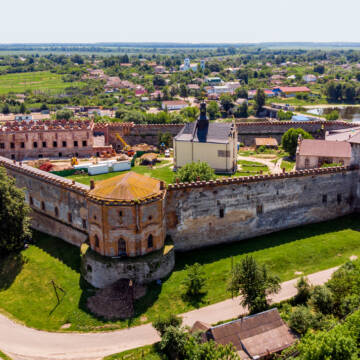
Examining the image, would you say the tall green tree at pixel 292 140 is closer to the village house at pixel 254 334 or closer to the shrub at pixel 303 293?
the shrub at pixel 303 293

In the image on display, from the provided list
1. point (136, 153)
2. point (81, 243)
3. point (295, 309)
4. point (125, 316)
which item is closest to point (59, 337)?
point (125, 316)

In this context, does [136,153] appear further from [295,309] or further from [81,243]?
[295,309]

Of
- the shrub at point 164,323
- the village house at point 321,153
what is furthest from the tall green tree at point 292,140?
the shrub at point 164,323

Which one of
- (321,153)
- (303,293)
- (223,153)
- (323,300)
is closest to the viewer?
(323,300)

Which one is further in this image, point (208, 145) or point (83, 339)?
point (208, 145)

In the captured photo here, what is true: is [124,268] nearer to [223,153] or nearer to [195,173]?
[195,173]

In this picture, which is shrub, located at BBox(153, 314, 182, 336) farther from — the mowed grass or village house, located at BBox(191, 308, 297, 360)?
the mowed grass

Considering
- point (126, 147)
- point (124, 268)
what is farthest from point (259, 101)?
point (124, 268)
